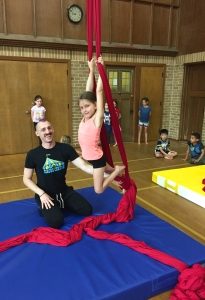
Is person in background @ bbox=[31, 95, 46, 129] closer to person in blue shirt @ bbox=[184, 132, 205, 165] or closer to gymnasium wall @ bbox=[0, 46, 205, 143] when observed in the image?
gymnasium wall @ bbox=[0, 46, 205, 143]

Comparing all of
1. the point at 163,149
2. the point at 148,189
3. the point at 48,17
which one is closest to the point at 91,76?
the point at 148,189

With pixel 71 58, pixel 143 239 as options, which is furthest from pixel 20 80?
pixel 143 239

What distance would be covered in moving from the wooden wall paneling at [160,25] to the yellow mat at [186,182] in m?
4.24

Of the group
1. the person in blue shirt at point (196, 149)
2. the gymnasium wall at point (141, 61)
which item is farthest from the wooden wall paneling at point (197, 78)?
the person in blue shirt at point (196, 149)

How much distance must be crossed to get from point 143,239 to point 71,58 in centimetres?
520

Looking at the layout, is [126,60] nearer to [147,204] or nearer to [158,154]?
[158,154]

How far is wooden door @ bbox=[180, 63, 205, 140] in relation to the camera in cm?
711

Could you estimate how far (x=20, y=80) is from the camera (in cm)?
604

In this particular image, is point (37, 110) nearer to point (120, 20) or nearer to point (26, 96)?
point (26, 96)

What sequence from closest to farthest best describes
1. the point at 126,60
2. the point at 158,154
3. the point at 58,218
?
the point at 58,218 < the point at 158,154 < the point at 126,60

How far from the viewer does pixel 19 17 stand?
5676 mm

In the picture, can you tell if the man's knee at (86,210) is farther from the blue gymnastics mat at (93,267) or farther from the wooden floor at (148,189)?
the wooden floor at (148,189)

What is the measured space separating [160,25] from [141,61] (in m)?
1.07

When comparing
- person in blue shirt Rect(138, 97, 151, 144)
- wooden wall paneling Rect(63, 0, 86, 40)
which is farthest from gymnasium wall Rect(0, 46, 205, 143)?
person in blue shirt Rect(138, 97, 151, 144)
